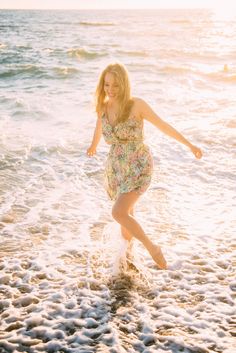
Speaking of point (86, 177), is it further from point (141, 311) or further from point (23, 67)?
point (23, 67)

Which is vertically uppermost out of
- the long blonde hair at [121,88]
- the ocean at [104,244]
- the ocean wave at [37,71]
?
the long blonde hair at [121,88]

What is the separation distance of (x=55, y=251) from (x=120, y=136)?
2.05 meters

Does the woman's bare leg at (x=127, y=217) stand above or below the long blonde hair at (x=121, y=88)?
below

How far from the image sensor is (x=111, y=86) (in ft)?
14.4

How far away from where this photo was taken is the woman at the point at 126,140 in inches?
174

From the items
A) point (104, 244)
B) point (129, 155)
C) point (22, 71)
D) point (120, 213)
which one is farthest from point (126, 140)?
point (22, 71)

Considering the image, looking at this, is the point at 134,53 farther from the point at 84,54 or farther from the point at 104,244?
the point at 104,244

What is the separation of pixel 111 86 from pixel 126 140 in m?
0.58

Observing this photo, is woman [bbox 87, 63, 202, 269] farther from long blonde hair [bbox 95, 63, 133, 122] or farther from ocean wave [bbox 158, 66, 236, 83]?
ocean wave [bbox 158, 66, 236, 83]

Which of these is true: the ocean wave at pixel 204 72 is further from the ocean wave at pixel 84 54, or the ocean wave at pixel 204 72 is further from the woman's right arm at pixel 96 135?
the woman's right arm at pixel 96 135

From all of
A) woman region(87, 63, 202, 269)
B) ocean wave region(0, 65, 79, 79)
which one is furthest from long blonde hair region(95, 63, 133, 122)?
ocean wave region(0, 65, 79, 79)

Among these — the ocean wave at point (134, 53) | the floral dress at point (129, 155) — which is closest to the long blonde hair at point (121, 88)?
the floral dress at point (129, 155)

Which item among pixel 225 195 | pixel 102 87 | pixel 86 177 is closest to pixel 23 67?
pixel 86 177

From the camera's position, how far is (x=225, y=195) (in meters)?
7.52
